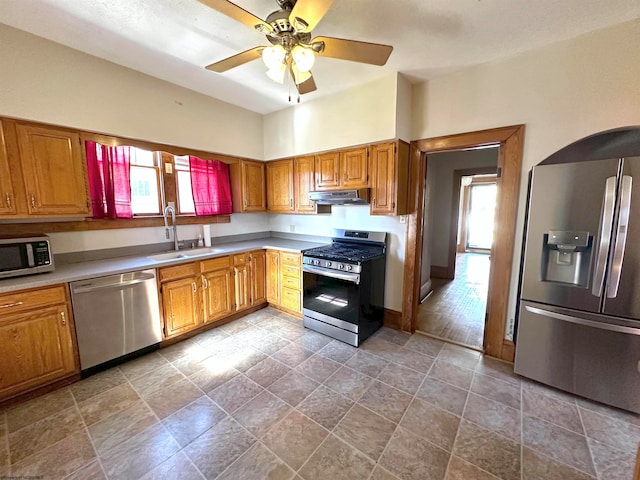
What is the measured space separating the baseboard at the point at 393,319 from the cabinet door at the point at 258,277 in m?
1.77

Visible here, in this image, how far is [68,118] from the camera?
2301 mm

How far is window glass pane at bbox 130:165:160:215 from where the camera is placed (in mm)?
2939

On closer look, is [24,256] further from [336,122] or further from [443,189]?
[443,189]

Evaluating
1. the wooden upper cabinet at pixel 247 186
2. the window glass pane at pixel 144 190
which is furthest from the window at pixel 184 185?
the wooden upper cabinet at pixel 247 186

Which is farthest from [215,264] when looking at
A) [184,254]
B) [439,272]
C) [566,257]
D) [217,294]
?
[439,272]

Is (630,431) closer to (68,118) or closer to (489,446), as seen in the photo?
(489,446)

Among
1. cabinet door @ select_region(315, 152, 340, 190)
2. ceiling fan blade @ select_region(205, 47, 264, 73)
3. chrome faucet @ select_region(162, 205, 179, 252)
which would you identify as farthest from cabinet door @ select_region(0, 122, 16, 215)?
cabinet door @ select_region(315, 152, 340, 190)

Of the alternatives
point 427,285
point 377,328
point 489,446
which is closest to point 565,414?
point 489,446

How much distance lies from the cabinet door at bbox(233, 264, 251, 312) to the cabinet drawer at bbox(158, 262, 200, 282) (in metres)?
0.55

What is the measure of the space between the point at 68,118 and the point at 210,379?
2.68 m

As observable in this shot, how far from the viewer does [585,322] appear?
1.97m

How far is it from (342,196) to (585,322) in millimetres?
2379

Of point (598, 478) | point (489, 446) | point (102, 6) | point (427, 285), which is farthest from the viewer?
point (427, 285)

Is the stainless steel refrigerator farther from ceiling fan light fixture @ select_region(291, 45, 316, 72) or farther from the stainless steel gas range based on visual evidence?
ceiling fan light fixture @ select_region(291, 45, 316, 72)
